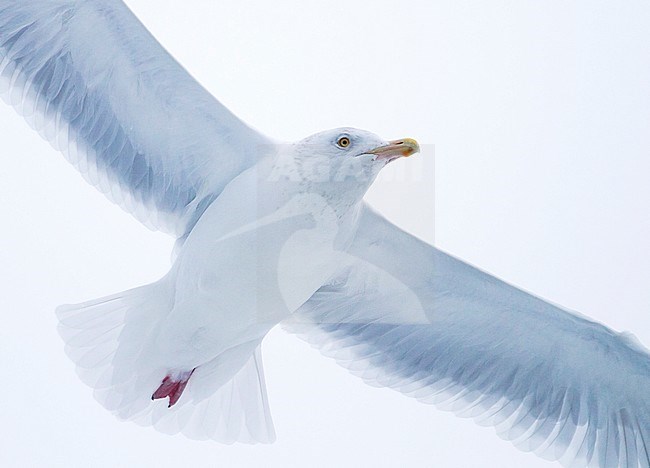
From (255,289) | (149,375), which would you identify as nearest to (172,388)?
(149,375)

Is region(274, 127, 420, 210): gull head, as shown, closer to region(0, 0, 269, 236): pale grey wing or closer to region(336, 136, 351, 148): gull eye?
region(336, 136, 351, 148): gull eye

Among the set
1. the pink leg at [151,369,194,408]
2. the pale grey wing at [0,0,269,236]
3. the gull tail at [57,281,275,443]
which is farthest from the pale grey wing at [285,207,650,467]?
the pale grey wing at [0,0,269,236]

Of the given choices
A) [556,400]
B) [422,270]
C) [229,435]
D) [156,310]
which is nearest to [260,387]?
[229,435]

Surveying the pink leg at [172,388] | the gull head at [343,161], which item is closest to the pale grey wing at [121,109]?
the gull head at [343,161]

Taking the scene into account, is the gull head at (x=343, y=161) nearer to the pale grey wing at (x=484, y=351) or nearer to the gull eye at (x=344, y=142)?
the gull eye at (x=344, y=142)

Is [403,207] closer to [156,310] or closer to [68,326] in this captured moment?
[156,310]

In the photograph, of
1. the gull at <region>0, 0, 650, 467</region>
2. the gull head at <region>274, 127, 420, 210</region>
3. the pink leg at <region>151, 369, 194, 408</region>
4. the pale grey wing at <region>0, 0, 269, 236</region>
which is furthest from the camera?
the pink leg at <region>151, 369, 194, 408</region>

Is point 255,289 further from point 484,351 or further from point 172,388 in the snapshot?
point 484,351
